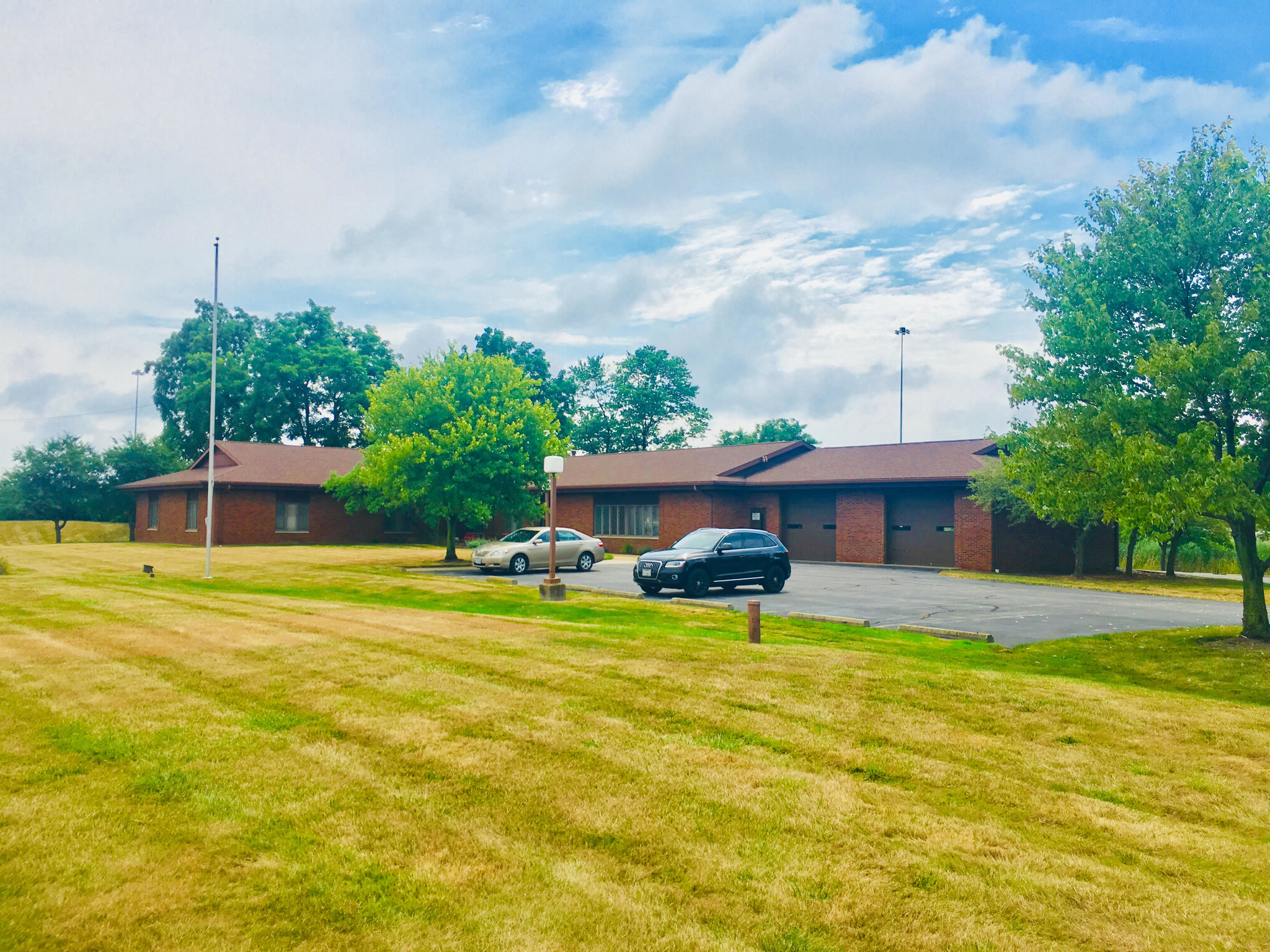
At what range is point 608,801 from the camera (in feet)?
18.3

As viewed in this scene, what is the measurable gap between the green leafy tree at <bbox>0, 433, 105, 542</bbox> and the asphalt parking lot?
39.2 m

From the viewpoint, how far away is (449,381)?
31.3 m

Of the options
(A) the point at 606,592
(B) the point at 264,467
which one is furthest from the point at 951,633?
(B) the point at 264,467

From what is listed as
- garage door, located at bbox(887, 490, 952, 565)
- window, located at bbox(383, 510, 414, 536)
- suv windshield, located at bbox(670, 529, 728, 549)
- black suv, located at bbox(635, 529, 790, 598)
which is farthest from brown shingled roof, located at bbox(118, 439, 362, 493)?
black suv, located at bbox(635, 529, 790, 598)

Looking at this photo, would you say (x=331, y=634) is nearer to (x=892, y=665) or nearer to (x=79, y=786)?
(x=79, y=786)

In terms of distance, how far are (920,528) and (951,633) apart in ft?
66.9

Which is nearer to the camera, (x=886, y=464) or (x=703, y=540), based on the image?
(x=703, y=540)

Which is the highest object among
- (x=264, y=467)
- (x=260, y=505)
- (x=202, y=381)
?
(x=202, y=381)

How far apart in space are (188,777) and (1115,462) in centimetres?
1334

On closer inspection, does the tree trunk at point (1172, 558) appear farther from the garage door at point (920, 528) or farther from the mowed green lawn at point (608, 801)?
the mowed green lawn at point (608, 801)

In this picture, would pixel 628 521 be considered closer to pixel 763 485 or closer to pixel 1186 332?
pixel 763 485

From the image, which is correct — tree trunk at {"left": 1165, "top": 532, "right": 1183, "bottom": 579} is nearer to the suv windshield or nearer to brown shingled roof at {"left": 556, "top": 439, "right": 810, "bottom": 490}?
brown shingled roof at {"left": 556, "top": 439, "right": 810, "bottom": 490}

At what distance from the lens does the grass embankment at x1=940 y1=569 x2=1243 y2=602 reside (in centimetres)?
2458

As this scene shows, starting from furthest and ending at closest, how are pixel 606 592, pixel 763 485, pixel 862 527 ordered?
1. pixel 763 485
2. pixel 862 527
3. pixel 606 592
